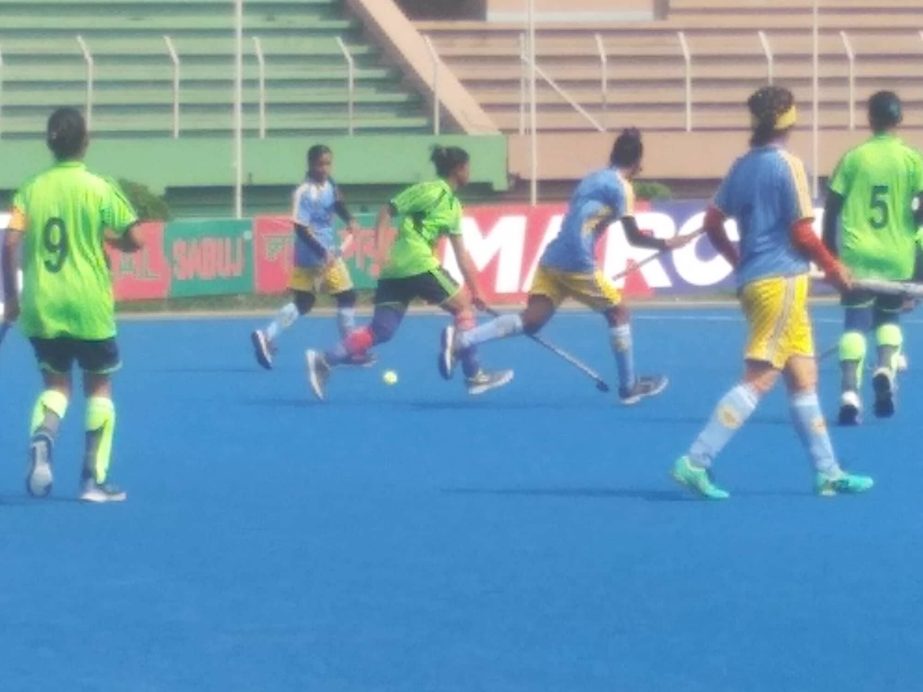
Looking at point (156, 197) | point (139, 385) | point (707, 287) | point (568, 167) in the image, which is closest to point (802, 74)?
point (568, 167)

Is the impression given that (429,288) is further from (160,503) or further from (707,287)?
(707,287)

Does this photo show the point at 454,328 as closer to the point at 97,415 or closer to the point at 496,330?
the point at 496,330

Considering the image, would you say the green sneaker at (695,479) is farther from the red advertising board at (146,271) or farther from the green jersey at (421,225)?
the red advertising board at (146,271)

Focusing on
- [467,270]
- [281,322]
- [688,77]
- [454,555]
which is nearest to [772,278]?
[454,555]

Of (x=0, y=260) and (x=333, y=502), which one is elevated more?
(x=0, y=260)

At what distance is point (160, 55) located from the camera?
32.5 metres

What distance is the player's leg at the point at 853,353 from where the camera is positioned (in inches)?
555

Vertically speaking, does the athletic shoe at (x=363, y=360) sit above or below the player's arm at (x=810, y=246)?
below

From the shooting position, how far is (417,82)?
32.3 m

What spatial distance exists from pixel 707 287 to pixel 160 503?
657 inches

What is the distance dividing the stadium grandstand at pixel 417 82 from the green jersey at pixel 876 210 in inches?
637

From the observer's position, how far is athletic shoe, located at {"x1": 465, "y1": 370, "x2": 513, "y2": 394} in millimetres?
16562

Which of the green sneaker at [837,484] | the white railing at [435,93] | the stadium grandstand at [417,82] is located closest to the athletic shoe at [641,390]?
the green sneaker at [837,484]

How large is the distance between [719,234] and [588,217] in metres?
4.31
